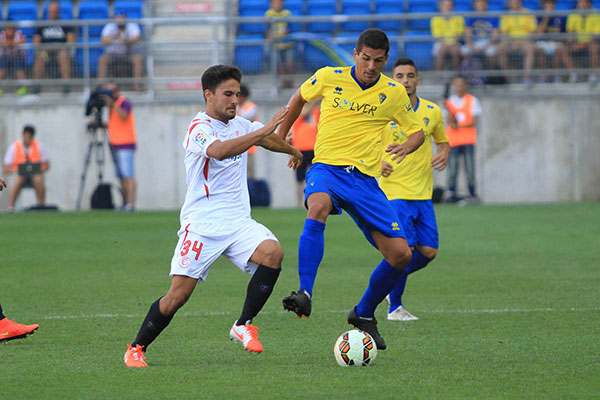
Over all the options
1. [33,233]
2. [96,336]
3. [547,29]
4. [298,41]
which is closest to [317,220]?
[96,336]

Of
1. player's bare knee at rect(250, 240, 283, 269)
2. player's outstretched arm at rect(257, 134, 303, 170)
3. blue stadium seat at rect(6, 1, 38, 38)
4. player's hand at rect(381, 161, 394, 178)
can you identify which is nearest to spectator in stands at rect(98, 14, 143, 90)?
blue stadium seat at rect(6, 1, 38, 38)

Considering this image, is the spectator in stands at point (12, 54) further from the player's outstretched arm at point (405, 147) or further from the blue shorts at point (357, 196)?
the blue shorts at point (357, 196)

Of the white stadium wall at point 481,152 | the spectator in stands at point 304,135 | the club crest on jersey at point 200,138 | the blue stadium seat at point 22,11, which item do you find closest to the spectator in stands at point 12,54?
the white stadium wall at point 481,152

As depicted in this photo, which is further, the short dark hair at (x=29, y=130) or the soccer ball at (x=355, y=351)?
the short dark hair at (x=29, y=130)

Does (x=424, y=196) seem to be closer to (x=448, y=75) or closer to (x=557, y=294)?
(x=557, y=294)

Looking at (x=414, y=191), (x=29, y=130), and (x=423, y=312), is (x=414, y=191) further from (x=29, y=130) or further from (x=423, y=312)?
(x=29, y=130)

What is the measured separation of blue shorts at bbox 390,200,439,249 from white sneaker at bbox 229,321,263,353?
2437 millimetres

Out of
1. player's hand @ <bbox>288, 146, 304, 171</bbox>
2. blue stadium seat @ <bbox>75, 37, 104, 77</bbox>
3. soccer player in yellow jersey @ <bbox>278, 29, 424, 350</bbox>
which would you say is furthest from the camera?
blue stadium seat @ <bbox>75, 37, 104, 77</bbox>

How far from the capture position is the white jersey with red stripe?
6.06 meters

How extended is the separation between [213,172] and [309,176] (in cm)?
103

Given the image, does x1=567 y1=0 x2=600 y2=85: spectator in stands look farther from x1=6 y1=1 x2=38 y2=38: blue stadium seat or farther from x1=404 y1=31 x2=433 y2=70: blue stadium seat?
Answer: x1=6 y1=1 x2=38 y2=38: blue stadium seat

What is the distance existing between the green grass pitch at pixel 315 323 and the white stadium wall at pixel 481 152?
19.6 feet

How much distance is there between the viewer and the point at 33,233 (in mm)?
15156

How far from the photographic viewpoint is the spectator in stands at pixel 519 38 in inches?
813
